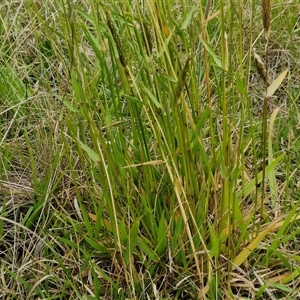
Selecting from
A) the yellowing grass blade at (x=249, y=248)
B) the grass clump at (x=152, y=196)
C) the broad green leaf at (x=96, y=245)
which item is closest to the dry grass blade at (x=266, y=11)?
the grass clump at (x=152, y=196)

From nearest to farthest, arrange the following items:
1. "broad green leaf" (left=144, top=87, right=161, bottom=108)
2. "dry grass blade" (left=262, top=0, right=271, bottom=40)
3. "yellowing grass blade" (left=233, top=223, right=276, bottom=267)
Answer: "dry grass blade" (left=262, top=0, right=271, bottom=40) < "broad green leaf" (left=144, top=87, right=161, bottom=108) < "yellowing grass blade" (left=233, top=223, right=276, bottom=267)

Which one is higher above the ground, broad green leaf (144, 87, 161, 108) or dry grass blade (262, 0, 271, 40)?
dry grass blade (262, 0, 271, 40)

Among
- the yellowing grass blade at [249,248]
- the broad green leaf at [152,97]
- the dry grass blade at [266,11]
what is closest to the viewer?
the dry grass blade at [266,11]

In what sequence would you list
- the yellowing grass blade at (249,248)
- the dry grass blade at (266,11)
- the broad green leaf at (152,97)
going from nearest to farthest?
the dry grass blade at (266,11) < the broad green leaf at (152,97) < the yellowing grass blade at (249,248)

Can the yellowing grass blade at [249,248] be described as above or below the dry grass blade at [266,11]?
below

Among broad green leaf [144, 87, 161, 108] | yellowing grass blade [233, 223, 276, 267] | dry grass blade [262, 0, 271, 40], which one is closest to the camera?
dry grass blade [262, 0, 271, 40]

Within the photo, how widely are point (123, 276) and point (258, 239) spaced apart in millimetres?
245

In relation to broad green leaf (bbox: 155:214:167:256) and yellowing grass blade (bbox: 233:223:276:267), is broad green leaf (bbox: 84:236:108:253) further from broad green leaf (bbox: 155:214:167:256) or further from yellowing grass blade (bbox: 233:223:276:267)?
yellowing grass blade (bbox: 233:223:276:267)

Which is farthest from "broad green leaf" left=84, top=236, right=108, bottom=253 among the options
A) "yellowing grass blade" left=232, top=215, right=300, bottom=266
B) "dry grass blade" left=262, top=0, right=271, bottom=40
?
"dry grass blade" left=262, top=0, right=271, bottom=40

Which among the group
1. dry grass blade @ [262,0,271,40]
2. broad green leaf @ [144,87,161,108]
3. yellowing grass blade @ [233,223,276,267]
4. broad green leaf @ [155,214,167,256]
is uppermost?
dry grass blade @ [262,0,271,40]

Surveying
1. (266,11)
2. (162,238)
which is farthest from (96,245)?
(266,11)

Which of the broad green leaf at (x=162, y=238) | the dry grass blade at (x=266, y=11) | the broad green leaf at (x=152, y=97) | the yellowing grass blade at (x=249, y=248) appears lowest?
the yellowing grass blade at (x=249, y=248)

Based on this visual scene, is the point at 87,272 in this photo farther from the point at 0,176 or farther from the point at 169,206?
the point at 0,176

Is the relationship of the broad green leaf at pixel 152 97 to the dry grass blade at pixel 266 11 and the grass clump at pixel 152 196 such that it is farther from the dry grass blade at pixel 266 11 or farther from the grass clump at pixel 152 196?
the dry grass blade at pixel 266 11
